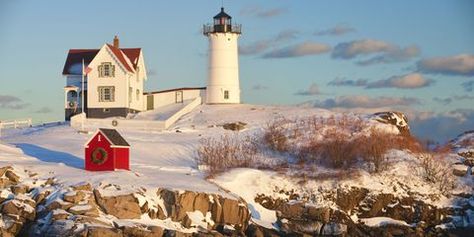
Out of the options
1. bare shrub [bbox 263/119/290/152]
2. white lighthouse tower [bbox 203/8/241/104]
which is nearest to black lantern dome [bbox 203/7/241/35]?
white lighthouse tower [bbox 203/8/241/104]

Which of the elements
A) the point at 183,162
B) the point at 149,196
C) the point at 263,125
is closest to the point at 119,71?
the point at 263,125

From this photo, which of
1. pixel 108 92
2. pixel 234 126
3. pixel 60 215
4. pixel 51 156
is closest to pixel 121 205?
pixel 60 215

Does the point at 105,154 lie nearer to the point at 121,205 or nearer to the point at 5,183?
the point at 5,183

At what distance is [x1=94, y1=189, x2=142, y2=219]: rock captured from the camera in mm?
37094

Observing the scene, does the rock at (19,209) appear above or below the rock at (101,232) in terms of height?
above

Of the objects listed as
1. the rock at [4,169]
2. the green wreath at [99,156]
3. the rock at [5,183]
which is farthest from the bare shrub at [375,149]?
the rock at [5,183]

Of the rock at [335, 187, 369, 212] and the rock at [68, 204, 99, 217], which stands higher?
the rock at [68, 204, 99, 217]

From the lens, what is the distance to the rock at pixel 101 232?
33.8m

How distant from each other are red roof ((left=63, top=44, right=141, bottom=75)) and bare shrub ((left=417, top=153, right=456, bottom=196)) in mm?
26631

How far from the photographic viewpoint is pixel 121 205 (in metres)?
37.4

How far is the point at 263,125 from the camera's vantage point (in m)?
59.6

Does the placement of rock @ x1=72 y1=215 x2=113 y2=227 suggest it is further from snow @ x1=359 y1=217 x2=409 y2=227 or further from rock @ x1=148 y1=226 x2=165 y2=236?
snow @ x1=359 y1=217 x2=409 y2=227

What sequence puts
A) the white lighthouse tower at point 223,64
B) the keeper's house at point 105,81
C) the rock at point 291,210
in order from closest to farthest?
the rock at point 291,210
the keeper's house at point 105,81
the white lighthouse tower at point 223,64

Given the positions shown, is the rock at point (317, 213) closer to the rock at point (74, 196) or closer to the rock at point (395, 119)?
the rock at point (74, 196)
